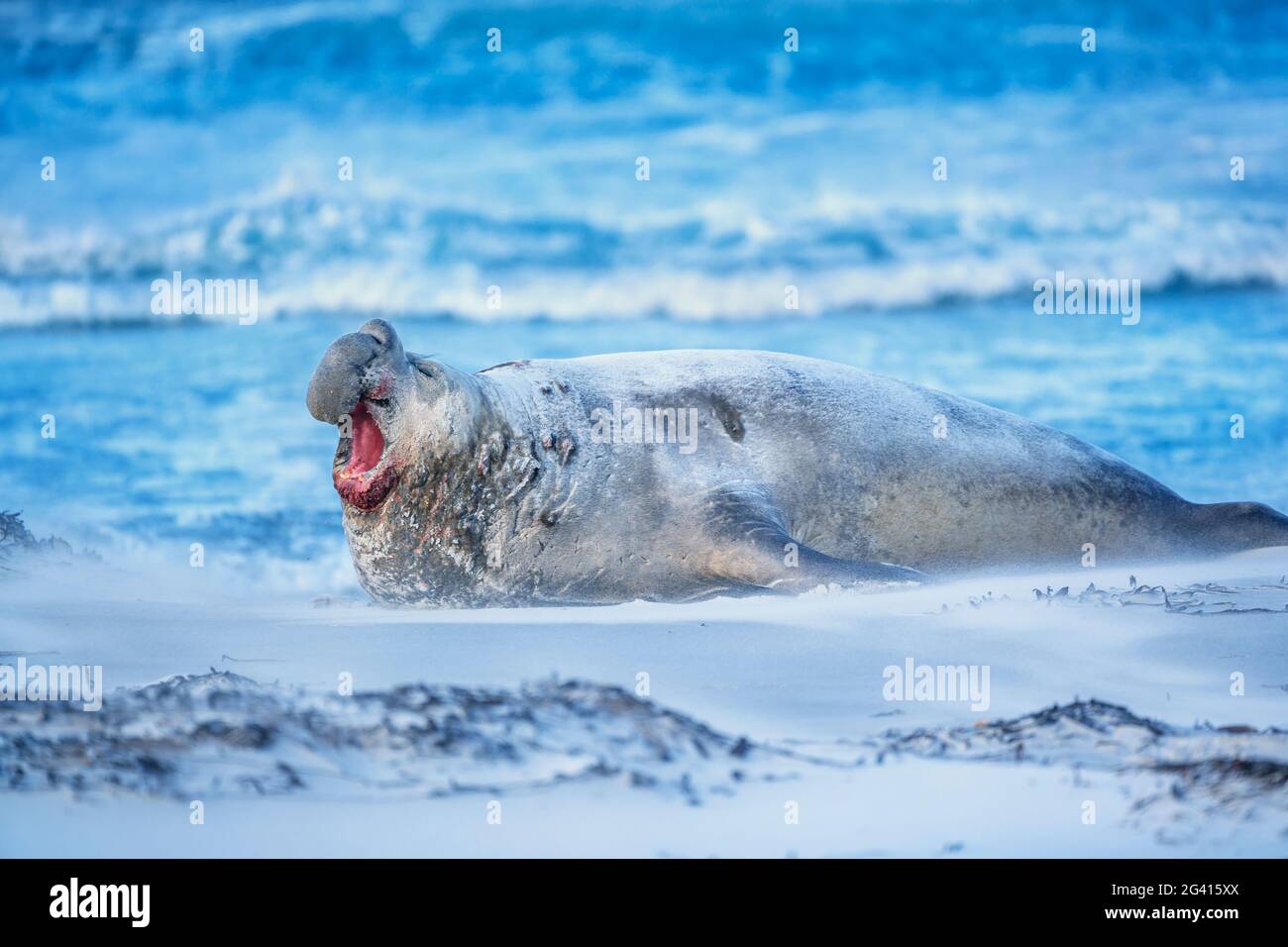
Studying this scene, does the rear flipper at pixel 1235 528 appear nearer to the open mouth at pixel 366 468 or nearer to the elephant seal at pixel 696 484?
the elephant seal at pixel 696 484

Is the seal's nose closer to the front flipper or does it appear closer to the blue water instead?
the front flipper

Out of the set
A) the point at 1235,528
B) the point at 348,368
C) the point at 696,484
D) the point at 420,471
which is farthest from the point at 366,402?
the point at 1235,528

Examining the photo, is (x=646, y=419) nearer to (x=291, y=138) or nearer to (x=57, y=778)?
(x=57, y=778)

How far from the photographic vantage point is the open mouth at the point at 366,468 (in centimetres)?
522

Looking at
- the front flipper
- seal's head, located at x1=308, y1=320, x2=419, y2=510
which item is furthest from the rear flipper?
seal's head, located at x1=308, y1=320, x2=419, y2=510

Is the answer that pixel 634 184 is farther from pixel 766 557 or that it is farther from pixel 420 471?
pixel 766 557

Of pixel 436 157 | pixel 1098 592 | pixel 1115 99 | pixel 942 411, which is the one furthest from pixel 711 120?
pixel 1098 592

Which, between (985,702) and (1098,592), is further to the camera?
(1098,592)

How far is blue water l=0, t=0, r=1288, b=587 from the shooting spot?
13.5 m

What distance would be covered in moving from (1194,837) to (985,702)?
0.82 metres

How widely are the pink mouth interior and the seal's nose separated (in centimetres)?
11

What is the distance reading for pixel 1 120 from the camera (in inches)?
631

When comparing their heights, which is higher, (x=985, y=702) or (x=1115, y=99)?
(x=1115, y=99)
